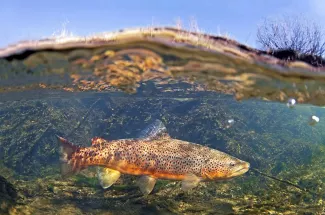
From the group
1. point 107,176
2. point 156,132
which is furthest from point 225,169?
point 107,176

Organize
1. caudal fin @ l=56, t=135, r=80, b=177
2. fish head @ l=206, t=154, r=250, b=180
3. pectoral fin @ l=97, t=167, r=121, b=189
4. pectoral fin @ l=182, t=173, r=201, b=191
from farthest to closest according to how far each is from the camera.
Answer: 1. pectoral fin @ l=97, t=167, r=121, b=189
2. caudal fin @ l=56, t=135, r=80, b=177
3. fish head @ l=206, t=154, r=250, b=180
4. pectoral fin @ l=182, t=173, r=201, b=191

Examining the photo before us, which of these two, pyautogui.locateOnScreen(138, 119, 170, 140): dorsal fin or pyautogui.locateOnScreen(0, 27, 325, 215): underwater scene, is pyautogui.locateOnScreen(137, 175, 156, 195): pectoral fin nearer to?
pyautogui.locateOnScreen(0, 27, 325, 215): underwater scene

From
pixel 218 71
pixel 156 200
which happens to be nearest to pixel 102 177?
pixel 156 200

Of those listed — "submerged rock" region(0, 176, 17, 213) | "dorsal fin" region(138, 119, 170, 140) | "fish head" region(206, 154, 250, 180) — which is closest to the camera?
"submerged rock" region(0, 176, 17, 213)

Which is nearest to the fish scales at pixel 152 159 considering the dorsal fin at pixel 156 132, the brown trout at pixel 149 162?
the brown trout at pixel 149 162

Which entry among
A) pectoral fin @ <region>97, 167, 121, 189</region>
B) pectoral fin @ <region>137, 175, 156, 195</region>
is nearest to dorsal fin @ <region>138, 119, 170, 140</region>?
pectoral fin @ <region>137, 175, 156, 195</region>

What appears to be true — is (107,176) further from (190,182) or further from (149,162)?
(190,182)

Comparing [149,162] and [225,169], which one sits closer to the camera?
[225,169]
